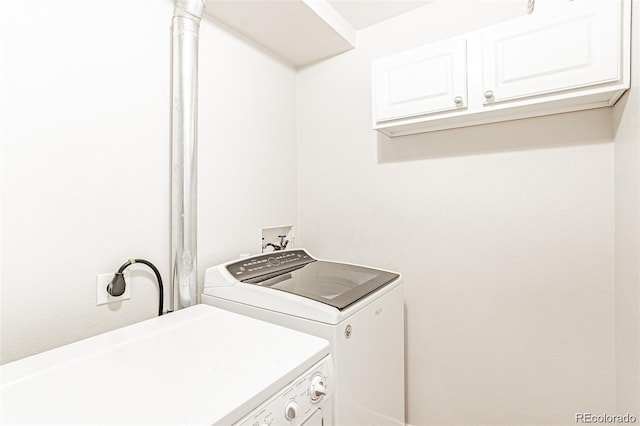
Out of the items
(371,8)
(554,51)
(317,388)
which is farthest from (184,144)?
(554,51)

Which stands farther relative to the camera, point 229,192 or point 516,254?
point 229,192

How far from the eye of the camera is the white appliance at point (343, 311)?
110cm

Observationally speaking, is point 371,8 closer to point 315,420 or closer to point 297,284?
point 297,284

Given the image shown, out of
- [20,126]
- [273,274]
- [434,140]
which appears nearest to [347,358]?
[273,274]

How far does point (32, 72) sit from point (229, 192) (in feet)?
2.93

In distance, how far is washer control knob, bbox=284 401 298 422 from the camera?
82cm

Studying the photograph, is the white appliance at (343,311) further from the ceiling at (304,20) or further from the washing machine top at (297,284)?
the ceiling at (304,20)

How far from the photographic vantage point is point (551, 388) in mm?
1452

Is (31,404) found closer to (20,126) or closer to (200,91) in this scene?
(20,126)

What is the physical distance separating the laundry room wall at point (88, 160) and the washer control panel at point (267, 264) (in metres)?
0.21

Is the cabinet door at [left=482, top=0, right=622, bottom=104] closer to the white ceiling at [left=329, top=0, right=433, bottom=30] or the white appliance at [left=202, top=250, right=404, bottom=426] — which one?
the white ceiling at [left=329, top=0, right=433, bottom=30]

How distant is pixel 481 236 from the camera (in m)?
1.60

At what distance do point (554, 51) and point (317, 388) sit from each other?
4.84ft

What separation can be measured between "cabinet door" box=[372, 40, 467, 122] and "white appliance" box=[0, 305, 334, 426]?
114cm
